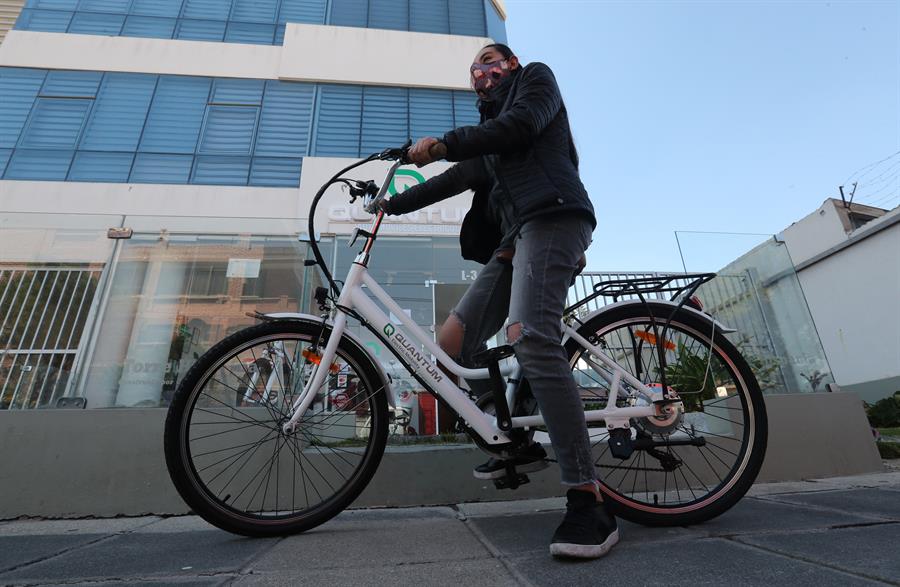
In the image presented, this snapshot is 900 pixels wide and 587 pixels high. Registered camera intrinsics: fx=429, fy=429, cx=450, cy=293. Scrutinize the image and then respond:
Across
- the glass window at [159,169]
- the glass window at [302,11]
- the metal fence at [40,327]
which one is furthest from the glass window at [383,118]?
the metal fence at [40,327]

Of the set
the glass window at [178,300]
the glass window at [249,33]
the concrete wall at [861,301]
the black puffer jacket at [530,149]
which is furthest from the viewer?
the glass window at [249,33]

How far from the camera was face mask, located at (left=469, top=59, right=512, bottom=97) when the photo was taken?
5.41ft

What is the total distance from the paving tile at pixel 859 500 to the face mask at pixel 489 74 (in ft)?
6.18

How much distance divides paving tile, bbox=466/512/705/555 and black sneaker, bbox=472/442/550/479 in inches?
6.5

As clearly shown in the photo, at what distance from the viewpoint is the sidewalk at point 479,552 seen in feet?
2.91

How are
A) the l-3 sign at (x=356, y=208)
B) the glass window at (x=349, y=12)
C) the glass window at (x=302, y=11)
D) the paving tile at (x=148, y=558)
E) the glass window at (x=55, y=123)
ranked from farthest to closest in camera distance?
the glass window at (x=349, y=12) < the glass window at (x=302, y=11) < the glass window at (x=55, y=123) < the l-3 sign at (x=356, y=208) < the paving tile at (x=148, y=558)

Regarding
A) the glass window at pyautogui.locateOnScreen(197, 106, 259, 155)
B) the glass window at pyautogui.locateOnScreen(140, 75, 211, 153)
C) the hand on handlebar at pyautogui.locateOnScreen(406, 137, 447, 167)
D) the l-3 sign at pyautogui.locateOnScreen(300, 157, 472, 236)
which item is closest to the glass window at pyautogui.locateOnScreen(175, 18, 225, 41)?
the glass window at pyautogui.locateOnScreen(140, 75, 211, 153)

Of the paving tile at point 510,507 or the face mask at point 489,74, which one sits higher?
the face mask at point 489,74

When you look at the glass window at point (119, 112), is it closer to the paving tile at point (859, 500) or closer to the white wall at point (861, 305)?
the paving tile at point (859, 500)

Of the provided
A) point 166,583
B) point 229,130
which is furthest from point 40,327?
point 229,130

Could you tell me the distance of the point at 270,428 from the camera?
1647mm

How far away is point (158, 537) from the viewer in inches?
56.2

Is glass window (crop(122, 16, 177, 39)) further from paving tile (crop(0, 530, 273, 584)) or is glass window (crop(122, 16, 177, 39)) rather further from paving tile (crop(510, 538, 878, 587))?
paving tile (crop(510, 538, 878, 587))

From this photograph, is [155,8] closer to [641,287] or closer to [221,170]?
[221,170]
